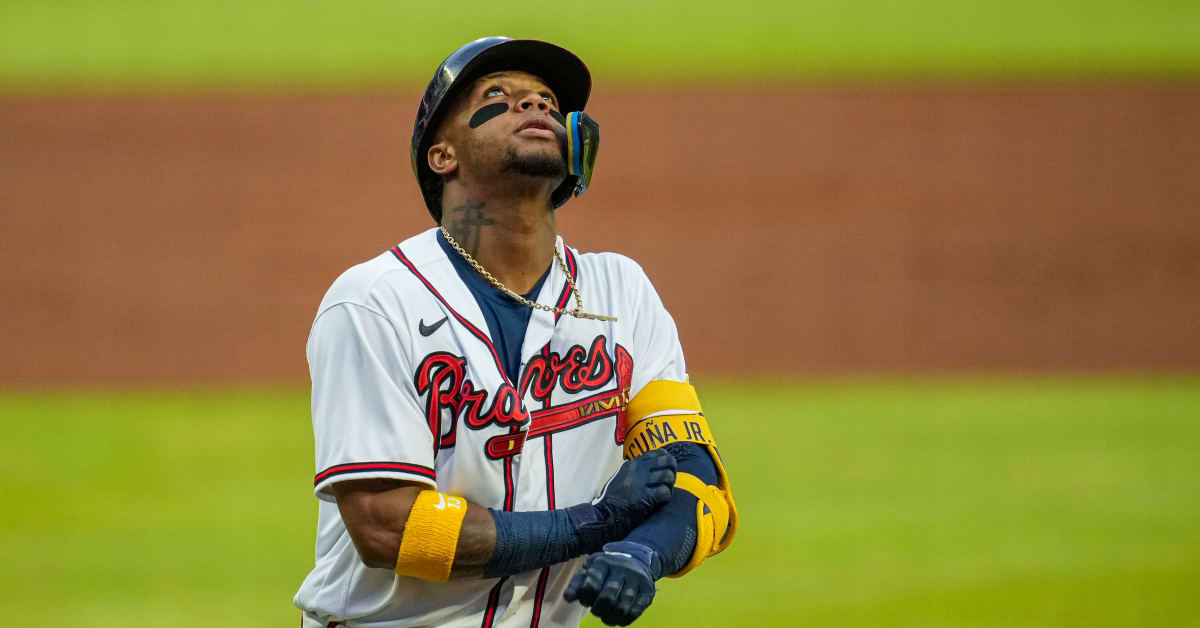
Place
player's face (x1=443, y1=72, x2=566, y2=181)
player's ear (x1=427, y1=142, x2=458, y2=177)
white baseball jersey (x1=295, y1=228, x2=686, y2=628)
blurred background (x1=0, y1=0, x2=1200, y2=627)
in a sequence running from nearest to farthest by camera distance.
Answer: white baseball jersey (x1=295, y1=228, x2=686, y2=628) < player's face (x1=443, y1=72, x2=566, y2=181) < player's ear (x1=427, y1=142, x2=458, y2=177) < blurred background (x1=0, y1=0, x2=1200, y2=627)

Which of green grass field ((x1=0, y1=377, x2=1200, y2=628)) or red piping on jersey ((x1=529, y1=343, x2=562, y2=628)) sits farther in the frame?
green grass field ((x1=0, y1=377, x2=1200, y2=628))

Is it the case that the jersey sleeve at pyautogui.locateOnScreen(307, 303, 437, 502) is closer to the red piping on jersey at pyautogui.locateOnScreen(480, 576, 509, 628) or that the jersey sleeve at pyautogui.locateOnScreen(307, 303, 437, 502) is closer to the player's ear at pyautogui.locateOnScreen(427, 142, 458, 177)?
the red piping on jersey at pyautogui.locateOnScreen(480, 576, 509, 628)

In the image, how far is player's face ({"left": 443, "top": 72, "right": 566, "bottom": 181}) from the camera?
2176mm

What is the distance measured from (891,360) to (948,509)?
3.00 metres

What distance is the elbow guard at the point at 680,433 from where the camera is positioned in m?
2.14

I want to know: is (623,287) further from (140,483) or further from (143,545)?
(140,483)

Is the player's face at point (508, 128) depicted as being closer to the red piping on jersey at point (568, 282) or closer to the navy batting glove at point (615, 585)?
the red piping on jersey at point (568, 282)

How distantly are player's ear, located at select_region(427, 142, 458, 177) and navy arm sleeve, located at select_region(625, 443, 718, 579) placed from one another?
2.41ft

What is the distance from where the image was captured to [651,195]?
10.3 metres

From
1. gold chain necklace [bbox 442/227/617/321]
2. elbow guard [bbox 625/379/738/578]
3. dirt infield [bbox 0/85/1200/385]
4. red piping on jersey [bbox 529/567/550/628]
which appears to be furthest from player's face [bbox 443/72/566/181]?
dirt infield [bbox 0/85/1200/385]

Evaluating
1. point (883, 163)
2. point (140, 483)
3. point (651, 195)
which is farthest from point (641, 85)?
point (140, 483)

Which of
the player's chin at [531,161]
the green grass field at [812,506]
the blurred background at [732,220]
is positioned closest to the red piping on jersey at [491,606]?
the player's chin at [531,161]

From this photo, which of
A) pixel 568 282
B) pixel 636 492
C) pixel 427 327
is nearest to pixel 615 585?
pixel 636 492

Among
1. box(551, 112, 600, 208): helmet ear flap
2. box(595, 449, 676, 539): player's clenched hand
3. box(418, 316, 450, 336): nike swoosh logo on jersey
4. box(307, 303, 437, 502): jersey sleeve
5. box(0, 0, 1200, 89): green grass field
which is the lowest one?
box(595, 449, 676, 539): player's clenched hand
